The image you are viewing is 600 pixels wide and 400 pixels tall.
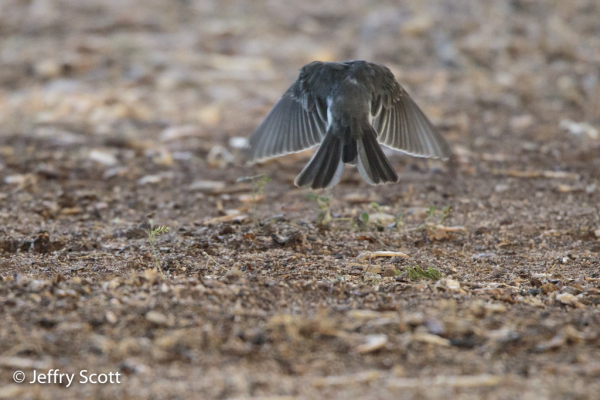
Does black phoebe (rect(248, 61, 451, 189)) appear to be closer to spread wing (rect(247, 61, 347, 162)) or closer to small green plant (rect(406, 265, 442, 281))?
spread wing (rect(247, 61, 347, 162))

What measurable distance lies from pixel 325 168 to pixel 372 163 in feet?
1.02

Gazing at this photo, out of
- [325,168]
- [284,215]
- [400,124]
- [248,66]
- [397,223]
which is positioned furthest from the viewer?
[248,66]

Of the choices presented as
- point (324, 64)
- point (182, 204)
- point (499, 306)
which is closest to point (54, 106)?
point (182, 204)

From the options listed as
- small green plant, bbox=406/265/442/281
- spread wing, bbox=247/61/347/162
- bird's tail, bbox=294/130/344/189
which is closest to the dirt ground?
small green plant, bbox=406/265/442/281

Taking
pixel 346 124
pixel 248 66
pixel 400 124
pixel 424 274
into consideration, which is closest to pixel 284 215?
pixel 346 124

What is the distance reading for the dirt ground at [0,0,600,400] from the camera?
2.46 meters

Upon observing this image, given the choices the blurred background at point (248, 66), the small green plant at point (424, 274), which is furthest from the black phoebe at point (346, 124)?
the blurred background at point (248, 66)

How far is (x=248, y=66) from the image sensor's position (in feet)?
28.8

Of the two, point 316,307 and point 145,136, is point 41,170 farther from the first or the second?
point 316,307

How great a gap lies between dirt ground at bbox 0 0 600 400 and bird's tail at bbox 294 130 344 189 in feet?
0.82

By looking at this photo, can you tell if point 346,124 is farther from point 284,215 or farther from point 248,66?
point 248,66

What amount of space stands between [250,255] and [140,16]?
7.64 meters

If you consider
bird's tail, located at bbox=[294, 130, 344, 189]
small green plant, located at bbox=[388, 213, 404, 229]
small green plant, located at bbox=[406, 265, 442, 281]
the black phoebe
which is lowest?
small green plant, located at bbox=[406, 265, 442, 281]

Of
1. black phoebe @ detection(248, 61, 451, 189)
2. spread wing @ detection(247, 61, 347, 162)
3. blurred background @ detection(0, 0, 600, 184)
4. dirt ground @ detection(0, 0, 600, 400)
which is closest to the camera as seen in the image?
dirt ground @ detection(0, 0, 600, 400)
